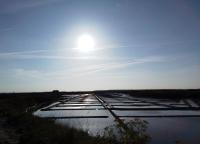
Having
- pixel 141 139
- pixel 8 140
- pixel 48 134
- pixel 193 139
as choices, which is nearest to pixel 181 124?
pixel 193 139

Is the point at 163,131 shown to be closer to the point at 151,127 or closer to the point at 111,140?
the point at 151,127

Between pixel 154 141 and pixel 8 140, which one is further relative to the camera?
pixel 154 141

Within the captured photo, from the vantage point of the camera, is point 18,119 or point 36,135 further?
point 18,119

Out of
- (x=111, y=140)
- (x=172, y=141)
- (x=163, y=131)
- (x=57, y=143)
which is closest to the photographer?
(x=111, y=140)

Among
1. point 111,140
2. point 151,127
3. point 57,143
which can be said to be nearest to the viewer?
point 111,140

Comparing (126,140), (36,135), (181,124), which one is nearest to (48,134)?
(36,135)

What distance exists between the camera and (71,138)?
8961mm

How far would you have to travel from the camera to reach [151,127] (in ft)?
51.1

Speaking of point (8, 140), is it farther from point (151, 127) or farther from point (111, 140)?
point (151, 127)

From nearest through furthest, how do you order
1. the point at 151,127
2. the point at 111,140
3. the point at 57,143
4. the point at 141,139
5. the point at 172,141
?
the point at 141,139, the point at 111,140, the point at 57,143, the point at 172,141, the point at 151,127

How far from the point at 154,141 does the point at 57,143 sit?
14.6 ft

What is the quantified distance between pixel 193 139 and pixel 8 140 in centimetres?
704

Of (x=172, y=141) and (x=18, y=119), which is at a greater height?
(x=18, y=119)

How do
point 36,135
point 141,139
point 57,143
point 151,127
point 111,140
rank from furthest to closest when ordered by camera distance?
point 151,127
point 36,135
point 57,143
point 111,140
point 141,139
